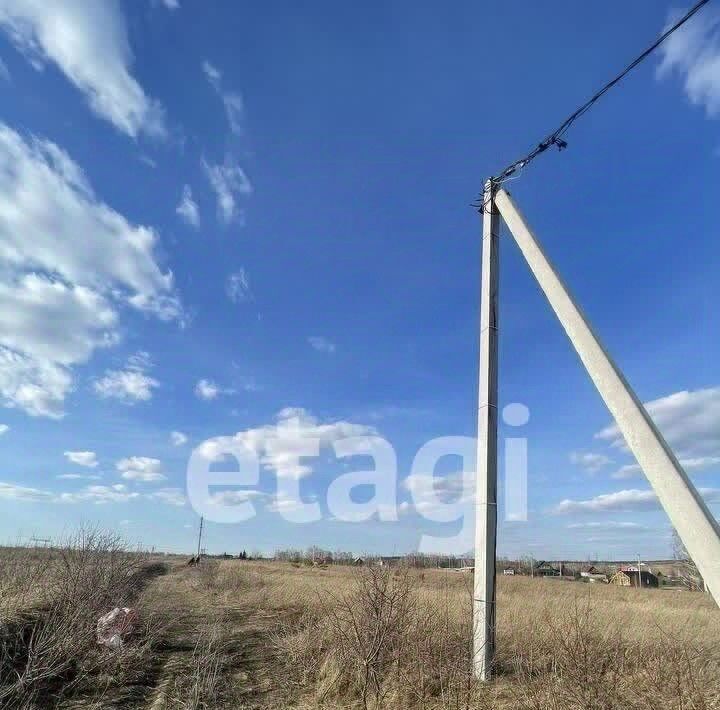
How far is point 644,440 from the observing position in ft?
15.0

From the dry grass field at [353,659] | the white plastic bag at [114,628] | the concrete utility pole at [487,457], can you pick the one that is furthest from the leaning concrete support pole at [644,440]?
the white plastic bag at [114,628]

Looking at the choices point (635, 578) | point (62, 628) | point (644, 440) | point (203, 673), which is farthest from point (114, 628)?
point (635, 578)

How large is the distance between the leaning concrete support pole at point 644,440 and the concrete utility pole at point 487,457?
1.86m

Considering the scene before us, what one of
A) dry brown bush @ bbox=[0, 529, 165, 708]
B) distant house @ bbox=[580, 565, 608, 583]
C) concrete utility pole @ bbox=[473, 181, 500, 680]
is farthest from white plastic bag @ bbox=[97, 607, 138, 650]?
distant house @ bbox=[580, 565, 608, 583]

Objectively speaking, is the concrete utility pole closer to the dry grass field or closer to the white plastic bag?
the dry grass field

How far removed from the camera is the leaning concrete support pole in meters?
4.01

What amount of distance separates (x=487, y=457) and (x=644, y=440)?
318 centimetres

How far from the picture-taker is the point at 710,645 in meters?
9.80

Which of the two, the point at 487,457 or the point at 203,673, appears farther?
the point at 203,673

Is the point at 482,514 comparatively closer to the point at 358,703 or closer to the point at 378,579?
the point at 378,579

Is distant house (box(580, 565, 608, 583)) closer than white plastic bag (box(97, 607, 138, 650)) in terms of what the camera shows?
No

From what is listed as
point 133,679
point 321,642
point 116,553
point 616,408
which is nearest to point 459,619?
point 321,642

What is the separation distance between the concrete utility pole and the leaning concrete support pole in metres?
1.86

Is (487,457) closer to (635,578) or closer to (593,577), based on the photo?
(635,578)
